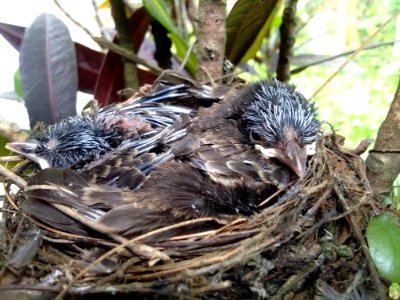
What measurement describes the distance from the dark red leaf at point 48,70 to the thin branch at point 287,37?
55 cm

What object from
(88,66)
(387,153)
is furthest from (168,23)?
(387,153)

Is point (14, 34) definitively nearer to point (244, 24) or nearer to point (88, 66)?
point (88, 66)

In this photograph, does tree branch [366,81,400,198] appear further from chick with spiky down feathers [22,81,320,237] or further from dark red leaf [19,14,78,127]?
dark red leaf [19,14,78,127]

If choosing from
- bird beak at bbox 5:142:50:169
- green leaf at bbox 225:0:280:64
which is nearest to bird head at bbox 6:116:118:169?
bird beak at bbox 5:142:50:169

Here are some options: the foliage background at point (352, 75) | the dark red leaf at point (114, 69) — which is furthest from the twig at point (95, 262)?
the foliage background at point (352, 75)

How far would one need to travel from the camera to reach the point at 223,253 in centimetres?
86

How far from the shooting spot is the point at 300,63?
5.73ft

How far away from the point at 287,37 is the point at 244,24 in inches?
5.6

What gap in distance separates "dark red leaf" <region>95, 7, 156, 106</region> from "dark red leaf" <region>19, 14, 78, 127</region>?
0.12m

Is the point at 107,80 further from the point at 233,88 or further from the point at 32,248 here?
the point at 32,248

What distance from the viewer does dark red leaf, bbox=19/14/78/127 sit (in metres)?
1.34

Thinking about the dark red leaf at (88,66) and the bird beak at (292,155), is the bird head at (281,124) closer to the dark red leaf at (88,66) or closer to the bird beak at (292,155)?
the bird beak at (292,155)

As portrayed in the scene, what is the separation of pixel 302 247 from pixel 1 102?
3.77ft

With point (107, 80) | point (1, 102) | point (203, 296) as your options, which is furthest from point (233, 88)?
point (1, 102)
